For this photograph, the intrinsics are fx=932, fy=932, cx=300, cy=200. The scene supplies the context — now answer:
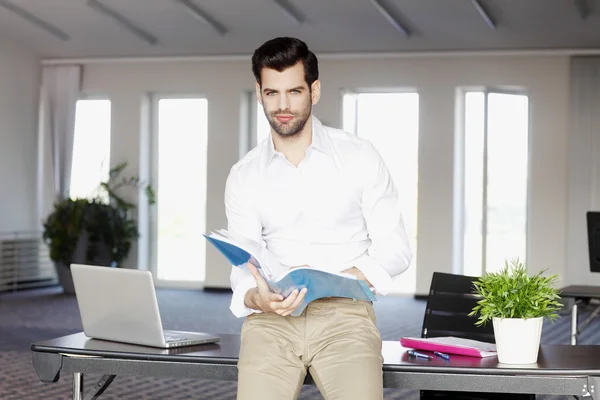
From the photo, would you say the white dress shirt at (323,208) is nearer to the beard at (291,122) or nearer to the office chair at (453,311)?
the beard at (291,122)

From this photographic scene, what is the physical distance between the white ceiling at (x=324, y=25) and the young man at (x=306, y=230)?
7.05 m

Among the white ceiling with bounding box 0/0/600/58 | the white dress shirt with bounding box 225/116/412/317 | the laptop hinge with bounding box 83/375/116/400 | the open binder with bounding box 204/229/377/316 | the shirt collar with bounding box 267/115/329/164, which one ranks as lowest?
the laptop hinge with bounding box 83/375/116/400

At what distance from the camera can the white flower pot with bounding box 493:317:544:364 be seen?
8.49 ft

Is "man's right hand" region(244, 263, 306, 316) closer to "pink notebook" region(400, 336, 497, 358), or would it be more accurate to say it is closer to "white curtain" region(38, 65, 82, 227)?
"pink notebook" region(400, 336, 497, 358)

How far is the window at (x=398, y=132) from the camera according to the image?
11.3 metres

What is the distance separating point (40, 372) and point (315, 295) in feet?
3.21

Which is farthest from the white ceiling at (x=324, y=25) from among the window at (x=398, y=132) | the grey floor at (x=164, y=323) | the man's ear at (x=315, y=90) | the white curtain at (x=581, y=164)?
the man's ear at (x=315, y=90)

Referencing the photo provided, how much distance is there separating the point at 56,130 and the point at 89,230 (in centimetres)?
182

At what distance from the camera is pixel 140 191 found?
39.2ft

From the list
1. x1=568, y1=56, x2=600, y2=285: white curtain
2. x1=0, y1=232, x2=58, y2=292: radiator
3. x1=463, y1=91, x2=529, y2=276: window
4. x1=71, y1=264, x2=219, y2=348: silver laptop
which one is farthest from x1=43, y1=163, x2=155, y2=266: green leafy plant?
x1=71, y1=264, x2=219, y2=348: silver laptop

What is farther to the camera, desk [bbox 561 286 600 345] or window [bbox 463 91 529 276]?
window [bbox 463 91 529 276]

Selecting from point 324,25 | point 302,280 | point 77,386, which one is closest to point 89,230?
point 324,25

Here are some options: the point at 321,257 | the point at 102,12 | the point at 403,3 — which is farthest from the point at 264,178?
the point at 102,12

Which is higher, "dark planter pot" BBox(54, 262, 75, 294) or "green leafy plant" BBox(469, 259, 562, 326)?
"green leafy plant" BBox(469, 259, 562, 326)
